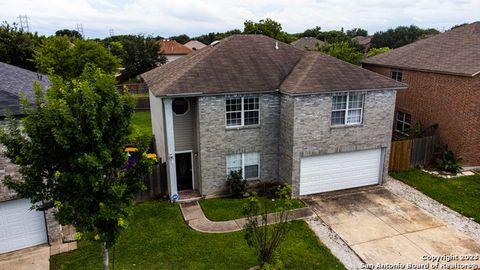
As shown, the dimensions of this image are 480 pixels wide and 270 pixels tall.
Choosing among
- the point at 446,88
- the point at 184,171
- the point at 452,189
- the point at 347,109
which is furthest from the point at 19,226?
the point at 446,88

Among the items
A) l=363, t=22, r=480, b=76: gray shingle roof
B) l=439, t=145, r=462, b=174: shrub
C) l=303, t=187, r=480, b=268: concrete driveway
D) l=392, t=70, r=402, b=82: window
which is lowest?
l=303, t=187, r=480, b=268: concrete driveway

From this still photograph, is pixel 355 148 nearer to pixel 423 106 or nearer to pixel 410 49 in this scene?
pixel 423 106

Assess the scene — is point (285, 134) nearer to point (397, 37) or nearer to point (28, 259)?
point (28, 259)

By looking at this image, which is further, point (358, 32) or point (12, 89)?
point (358, 32)

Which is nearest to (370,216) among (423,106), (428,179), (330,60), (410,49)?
(428,179)

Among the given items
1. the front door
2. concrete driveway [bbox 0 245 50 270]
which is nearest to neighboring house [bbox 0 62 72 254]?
concrete driveway [bbox 0 245 50 270]

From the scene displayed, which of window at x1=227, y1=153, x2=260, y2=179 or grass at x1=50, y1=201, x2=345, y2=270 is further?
window at x1=227, y1=153, x2=260, y2=179

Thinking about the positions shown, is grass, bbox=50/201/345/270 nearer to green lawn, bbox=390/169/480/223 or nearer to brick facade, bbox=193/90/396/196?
brick facade, bbox=193/90/396/196
